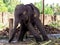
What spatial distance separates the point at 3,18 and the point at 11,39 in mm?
2095

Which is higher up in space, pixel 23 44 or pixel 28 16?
pixel 28 16

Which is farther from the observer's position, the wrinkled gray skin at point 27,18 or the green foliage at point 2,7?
the green foliage at point 2,7

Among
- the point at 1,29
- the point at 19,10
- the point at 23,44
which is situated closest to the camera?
the point at 23,44

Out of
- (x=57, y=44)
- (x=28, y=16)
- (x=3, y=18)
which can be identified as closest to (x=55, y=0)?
(x=3, y=18)

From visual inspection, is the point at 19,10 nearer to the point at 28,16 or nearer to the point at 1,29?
the point at 28,16

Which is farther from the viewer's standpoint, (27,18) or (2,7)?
(2,7)

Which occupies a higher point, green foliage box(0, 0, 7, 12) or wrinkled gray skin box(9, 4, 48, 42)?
green foliage box(0, 0, 7, 12)

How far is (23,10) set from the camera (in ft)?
19.1

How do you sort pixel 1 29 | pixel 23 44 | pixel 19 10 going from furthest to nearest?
pixel 1 29 → pixel 19 10 → pixel 23 44

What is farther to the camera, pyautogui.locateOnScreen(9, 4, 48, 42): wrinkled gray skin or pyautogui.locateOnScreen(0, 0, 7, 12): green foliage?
pyautogui.locateOnScreen(0, 0, 7, 12): green foliage

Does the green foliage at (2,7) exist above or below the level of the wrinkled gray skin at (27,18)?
above

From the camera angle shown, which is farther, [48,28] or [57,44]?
[48,28]

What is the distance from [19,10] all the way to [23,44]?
0.76 meters

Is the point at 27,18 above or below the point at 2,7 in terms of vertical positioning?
below
